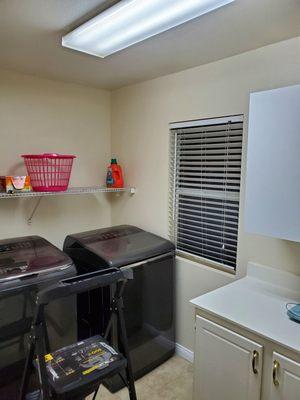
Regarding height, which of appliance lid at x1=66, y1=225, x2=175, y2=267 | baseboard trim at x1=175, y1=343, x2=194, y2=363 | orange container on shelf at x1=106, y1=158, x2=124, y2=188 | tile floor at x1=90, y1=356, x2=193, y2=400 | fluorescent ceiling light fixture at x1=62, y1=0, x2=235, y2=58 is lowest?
tile floor at x1=90, y1=356, x2=193, y2=400

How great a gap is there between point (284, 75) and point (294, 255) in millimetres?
1089

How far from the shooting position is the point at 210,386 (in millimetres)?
1703

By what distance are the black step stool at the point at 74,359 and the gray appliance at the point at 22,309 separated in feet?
0.84

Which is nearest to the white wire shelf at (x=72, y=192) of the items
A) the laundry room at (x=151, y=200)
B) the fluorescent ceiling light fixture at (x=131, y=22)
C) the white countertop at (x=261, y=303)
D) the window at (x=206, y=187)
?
the laundry room at (x=151, y=200)

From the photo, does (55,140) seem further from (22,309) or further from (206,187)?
(22,309)

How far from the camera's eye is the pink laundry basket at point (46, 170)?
2205mm

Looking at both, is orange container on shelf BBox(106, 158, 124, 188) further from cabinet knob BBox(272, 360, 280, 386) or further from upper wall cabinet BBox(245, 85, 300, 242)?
cabinet knob BBox(272, 360, 280, 386)

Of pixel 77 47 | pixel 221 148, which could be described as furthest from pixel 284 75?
pixel 77 47

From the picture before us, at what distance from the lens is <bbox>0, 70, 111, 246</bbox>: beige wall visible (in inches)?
97.9

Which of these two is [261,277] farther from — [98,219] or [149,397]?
[98,219]

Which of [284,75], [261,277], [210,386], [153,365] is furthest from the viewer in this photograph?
[153,365]

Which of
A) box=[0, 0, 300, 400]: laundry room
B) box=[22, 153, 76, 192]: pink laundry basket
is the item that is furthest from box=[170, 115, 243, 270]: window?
box=[22, 153, 76, 192]: pink laundry basket

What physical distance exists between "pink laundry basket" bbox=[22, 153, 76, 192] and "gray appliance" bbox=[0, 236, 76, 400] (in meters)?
0.53

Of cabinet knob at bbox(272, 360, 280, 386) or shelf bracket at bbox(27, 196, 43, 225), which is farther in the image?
shelf bracket at bbox(27, 196, 43, 225)
